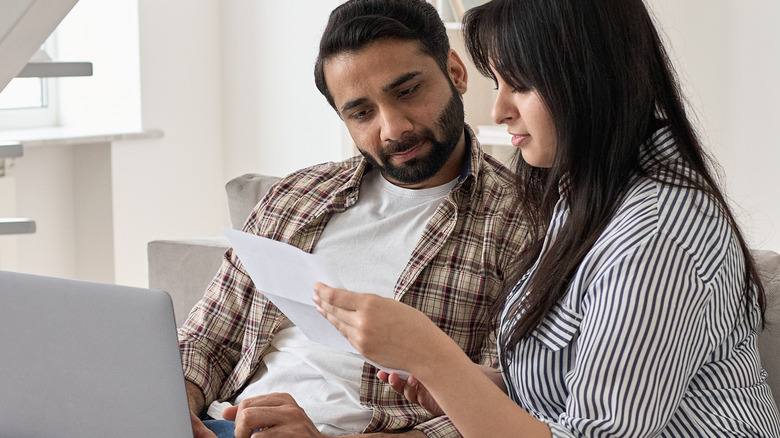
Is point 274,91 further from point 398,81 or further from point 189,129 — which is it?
point 398,81

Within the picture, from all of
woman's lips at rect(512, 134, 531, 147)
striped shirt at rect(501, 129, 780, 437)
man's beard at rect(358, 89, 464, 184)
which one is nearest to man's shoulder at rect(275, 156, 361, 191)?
man's beard at rect(358, 89, 464, 184)

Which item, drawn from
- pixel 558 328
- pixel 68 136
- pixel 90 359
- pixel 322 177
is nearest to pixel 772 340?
pixel 558 328

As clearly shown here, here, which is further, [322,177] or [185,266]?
[185,266]

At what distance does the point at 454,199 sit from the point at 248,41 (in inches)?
99.5

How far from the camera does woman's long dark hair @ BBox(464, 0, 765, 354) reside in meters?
0.96

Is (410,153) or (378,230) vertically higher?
(410,153)

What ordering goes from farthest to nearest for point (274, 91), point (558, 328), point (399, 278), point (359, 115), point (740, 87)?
point (274, 91)
point (740, 87)
point (359, 115)
point (399, 278)
point (558, 328)

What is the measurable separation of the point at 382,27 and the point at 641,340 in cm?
85

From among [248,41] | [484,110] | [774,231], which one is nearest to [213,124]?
[248,41]

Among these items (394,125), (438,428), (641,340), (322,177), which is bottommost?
(438,428)

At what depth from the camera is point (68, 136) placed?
3344mm

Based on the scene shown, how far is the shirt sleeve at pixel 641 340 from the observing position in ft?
2.95

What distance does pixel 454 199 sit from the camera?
5.10 ft

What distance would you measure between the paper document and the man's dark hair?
1.80ft
